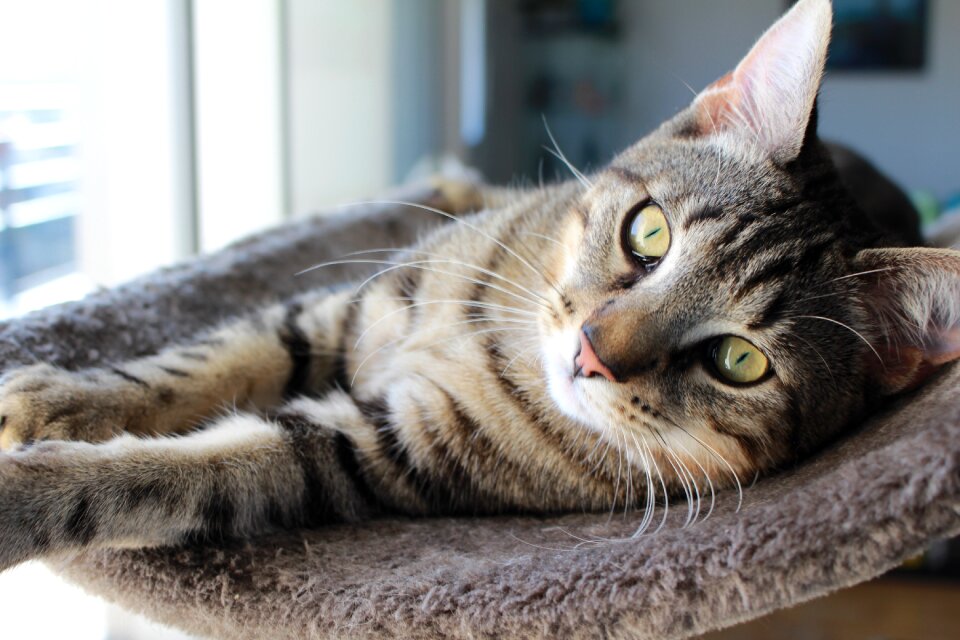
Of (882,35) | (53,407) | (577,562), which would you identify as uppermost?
(882,35)

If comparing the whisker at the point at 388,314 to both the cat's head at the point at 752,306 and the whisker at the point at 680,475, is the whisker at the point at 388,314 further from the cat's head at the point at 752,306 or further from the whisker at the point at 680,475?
the whisker at the point at 680,475

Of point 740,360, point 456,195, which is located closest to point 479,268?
point 740,360

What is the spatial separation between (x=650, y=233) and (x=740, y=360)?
217 mm

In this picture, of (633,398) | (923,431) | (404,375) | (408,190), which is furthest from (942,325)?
(408,190)

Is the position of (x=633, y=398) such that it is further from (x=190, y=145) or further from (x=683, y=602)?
(x=190, y=145)

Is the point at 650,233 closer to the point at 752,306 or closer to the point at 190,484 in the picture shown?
the point at 752,306

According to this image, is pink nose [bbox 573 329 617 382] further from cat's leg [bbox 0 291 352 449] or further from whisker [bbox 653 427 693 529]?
cat's leg [bbox 0 291 352 449]

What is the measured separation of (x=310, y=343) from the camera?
59.6 inches

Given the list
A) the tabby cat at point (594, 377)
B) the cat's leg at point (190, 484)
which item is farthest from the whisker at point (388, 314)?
the cat's leg at point (190, 484)

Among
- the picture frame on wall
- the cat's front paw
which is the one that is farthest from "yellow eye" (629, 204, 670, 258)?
the picture frame on wall

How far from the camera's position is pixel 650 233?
3.93 feet

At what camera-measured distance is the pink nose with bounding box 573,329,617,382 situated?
1.07 m

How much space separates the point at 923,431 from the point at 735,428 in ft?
0.90

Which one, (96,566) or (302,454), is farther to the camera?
(302,454)
